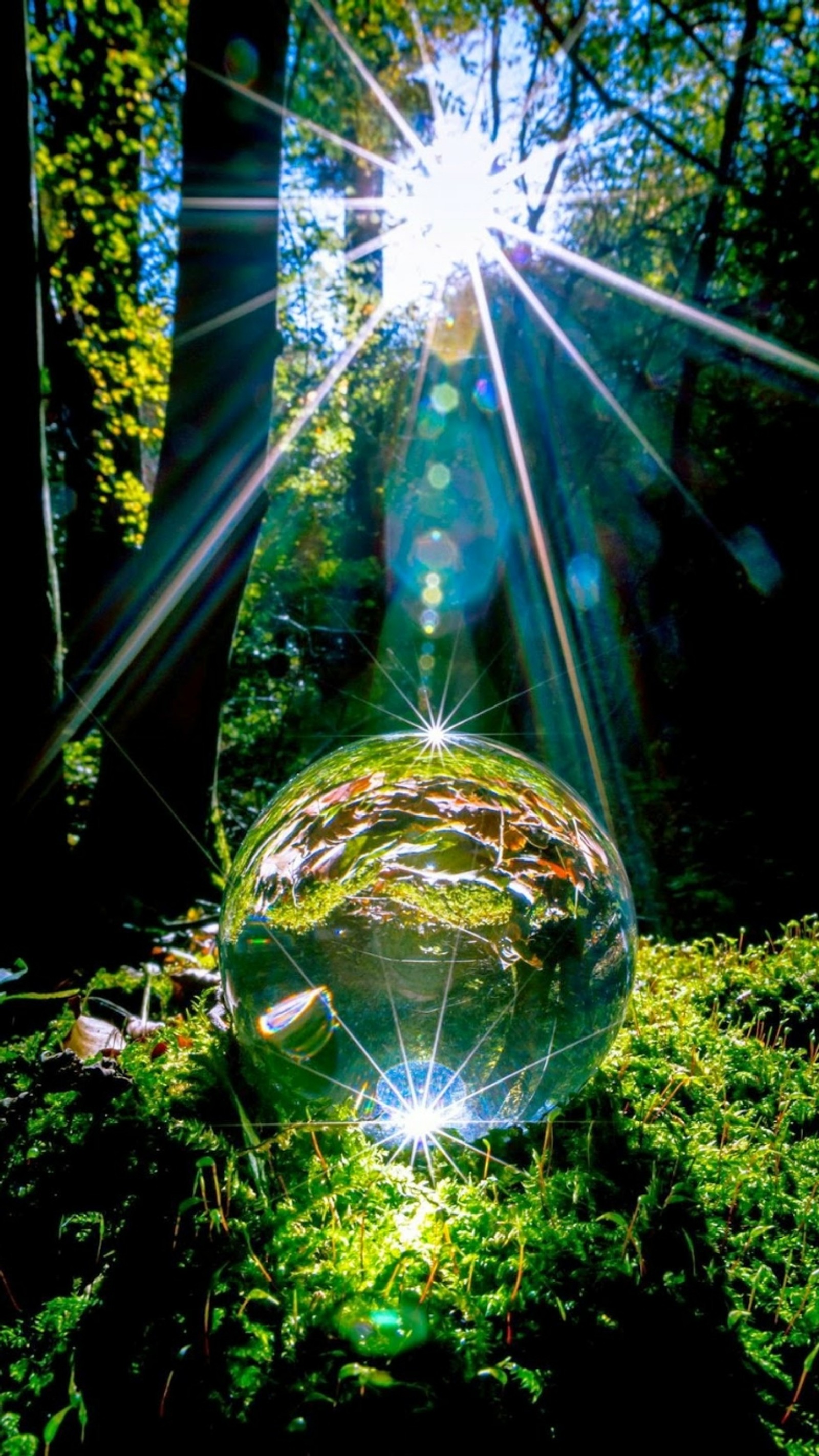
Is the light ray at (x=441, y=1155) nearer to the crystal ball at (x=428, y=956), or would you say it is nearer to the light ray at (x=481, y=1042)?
the crystal ball at (x=428, y=956)

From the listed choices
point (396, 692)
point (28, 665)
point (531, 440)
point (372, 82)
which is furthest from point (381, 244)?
point (28, 665)

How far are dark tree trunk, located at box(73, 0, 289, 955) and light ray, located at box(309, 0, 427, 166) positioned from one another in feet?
20.6

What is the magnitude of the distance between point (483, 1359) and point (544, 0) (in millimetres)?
11078

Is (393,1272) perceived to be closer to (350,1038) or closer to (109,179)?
(350,1038)

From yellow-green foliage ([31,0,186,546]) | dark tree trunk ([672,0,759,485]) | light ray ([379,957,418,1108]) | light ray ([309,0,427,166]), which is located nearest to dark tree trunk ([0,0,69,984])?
light ray ([379,957,418,1108])

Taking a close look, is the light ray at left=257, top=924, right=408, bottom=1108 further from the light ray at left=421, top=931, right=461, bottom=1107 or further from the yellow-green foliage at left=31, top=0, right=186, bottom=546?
the yellow-green foliage at left=31, top=0, right=186, bottom=546

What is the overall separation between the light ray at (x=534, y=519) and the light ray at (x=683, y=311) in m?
1.11

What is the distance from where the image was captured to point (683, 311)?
9.97 m

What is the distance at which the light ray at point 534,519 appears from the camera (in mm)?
10734

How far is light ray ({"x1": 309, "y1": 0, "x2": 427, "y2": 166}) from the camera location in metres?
9.10

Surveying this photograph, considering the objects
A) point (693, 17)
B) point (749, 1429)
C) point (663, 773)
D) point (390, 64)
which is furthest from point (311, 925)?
point (390, 64)

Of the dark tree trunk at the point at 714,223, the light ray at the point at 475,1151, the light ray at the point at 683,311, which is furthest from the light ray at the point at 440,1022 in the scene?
the light ray at the point at 683,311

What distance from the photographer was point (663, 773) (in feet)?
35.6

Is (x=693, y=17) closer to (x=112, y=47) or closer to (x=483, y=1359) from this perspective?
(x=112, y=47)
